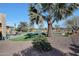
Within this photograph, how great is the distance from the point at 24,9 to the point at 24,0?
13 centimetres

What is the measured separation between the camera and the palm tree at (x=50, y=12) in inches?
145

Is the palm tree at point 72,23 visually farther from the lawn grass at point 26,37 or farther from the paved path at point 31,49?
the lawn grass at point 26,37

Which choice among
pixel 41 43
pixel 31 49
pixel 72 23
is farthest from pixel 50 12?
pixel 31 49

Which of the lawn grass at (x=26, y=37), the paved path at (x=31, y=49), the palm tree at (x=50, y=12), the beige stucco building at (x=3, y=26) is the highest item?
the palm tree at (x=50, y=12)

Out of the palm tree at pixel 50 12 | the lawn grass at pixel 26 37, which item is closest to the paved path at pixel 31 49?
the lawn grass at pixel 26 37

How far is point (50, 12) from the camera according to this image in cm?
371

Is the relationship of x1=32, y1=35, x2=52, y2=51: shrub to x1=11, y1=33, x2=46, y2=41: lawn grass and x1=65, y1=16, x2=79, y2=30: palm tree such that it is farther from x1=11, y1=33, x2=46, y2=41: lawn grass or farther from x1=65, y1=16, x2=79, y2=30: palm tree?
x1=65, y1=16, x2=79, y2=30: palm tree

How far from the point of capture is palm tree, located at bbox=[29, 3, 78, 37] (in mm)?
3678

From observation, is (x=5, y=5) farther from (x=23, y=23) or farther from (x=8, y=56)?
(x=8, y=56)

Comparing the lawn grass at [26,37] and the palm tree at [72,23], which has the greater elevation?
the palm tree at [72,23]

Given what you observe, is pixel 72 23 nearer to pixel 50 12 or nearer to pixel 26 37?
pixel 50 12

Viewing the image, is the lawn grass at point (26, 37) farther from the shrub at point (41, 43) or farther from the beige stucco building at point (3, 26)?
the beige stucco building at point (3, 26)

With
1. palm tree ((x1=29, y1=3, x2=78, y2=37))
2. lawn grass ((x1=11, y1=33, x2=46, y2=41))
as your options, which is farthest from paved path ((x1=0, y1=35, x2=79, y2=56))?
palm tree ((x1=29, y1=3, x2=78, y2=37))

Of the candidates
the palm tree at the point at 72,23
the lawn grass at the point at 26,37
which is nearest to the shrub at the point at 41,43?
the lawn grass at the point at 26,37
